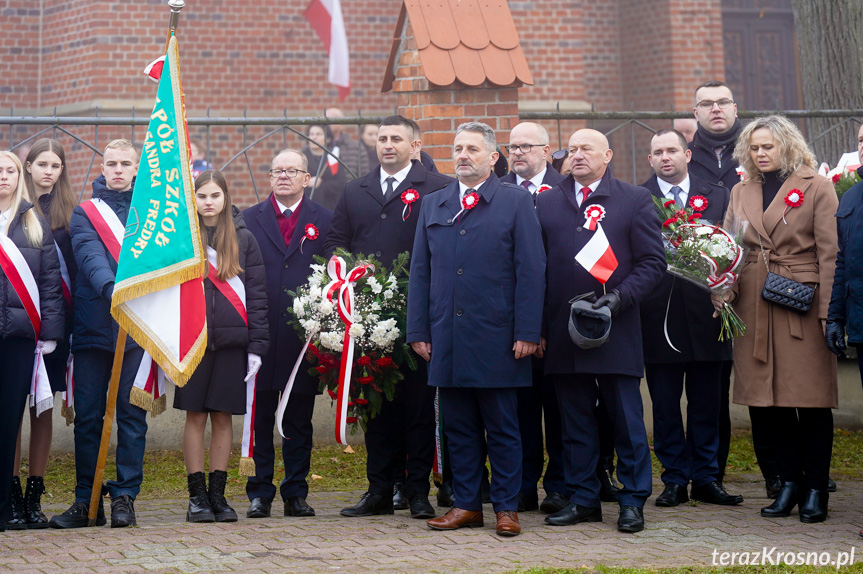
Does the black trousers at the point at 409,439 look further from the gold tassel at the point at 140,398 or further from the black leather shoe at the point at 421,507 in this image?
the gold tassel at the point at 140,398

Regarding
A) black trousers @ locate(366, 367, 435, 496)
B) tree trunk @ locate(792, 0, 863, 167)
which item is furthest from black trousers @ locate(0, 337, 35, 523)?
tree trunk @ locate(792, 0, 863, 167)

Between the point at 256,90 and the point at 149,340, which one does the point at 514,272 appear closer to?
the point at 149,340

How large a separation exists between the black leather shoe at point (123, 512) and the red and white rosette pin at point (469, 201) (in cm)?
220

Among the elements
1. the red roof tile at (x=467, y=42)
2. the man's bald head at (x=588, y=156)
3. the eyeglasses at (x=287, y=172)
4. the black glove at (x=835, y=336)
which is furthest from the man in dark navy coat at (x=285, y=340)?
the black glove at (x=835, y=336)

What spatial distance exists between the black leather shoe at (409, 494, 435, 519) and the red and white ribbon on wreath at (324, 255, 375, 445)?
510 mm

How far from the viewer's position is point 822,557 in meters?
4.63

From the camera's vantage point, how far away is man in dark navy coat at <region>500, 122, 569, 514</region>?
5887mm

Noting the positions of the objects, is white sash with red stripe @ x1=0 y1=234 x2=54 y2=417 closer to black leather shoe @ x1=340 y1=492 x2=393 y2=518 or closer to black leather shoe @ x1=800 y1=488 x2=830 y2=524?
black leather shoe @ x1=340 y1=492 x2=393 y2=518

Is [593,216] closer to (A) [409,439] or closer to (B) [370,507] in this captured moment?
(A) [409,439]

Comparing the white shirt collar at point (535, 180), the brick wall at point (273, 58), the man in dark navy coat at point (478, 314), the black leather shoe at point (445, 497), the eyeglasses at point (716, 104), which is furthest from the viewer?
the brick wall at point (273, 58)

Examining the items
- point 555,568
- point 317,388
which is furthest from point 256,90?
point 555,568

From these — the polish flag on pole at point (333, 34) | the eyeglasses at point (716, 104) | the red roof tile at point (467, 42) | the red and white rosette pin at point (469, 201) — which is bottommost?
the red and white rosette pin at point (469, 201)

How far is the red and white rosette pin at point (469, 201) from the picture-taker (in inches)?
210

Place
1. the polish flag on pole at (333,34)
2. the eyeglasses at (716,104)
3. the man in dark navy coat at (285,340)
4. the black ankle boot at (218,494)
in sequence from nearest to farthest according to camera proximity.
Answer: the black ankle boot at (218,494)
the man in dark navy coat at (285,340)
the eyeglasses at (716,104)
the polish flag on pole at (333,34)
